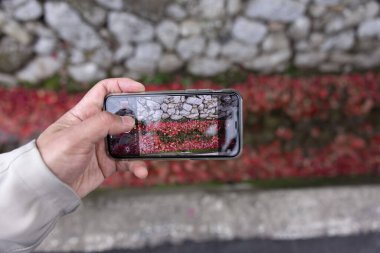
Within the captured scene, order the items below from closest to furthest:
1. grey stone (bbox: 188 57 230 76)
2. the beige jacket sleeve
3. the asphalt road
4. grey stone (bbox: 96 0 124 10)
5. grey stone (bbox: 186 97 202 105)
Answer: the beige jacket sleeve < grey stone (bbox: 186 97 202 105) < the asphalt road < grey stone (bbox: 96 0 124 10) < grey stone (bbox: 188 57 230 76)

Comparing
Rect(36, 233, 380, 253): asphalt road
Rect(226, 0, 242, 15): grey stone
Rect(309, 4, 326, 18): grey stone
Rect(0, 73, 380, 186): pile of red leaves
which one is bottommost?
Rect(36, 233, 380, 253): asphalt road

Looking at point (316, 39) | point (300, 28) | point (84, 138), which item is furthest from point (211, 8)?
point (84, 138)

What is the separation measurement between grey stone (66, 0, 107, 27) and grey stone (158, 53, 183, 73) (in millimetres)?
578

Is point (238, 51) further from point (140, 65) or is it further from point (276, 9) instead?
point (140, 65)

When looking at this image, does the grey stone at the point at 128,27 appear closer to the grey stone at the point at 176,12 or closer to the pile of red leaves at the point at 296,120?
the grey stone at the point at 176,12

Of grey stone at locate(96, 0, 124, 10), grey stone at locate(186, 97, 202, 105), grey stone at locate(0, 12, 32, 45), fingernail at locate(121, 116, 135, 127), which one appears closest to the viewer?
fingernail at locate(121, 116, 135, 127)

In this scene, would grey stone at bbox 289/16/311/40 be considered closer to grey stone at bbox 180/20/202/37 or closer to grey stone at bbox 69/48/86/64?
grey stone at bbox 180/20/202/37

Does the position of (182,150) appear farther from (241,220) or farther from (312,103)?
(312,103)

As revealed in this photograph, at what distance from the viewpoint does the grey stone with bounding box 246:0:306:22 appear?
2807mm

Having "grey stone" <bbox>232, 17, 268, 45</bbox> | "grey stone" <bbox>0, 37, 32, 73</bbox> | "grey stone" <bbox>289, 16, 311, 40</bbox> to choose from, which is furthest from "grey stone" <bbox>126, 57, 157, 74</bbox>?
"grey stone" <bbox>289, 16, 311, 40</bbox>

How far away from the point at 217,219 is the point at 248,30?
1506 mm

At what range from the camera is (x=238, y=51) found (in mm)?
3051

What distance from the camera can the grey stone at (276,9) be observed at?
281 cm

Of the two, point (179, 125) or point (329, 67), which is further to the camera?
point (329, 67)
